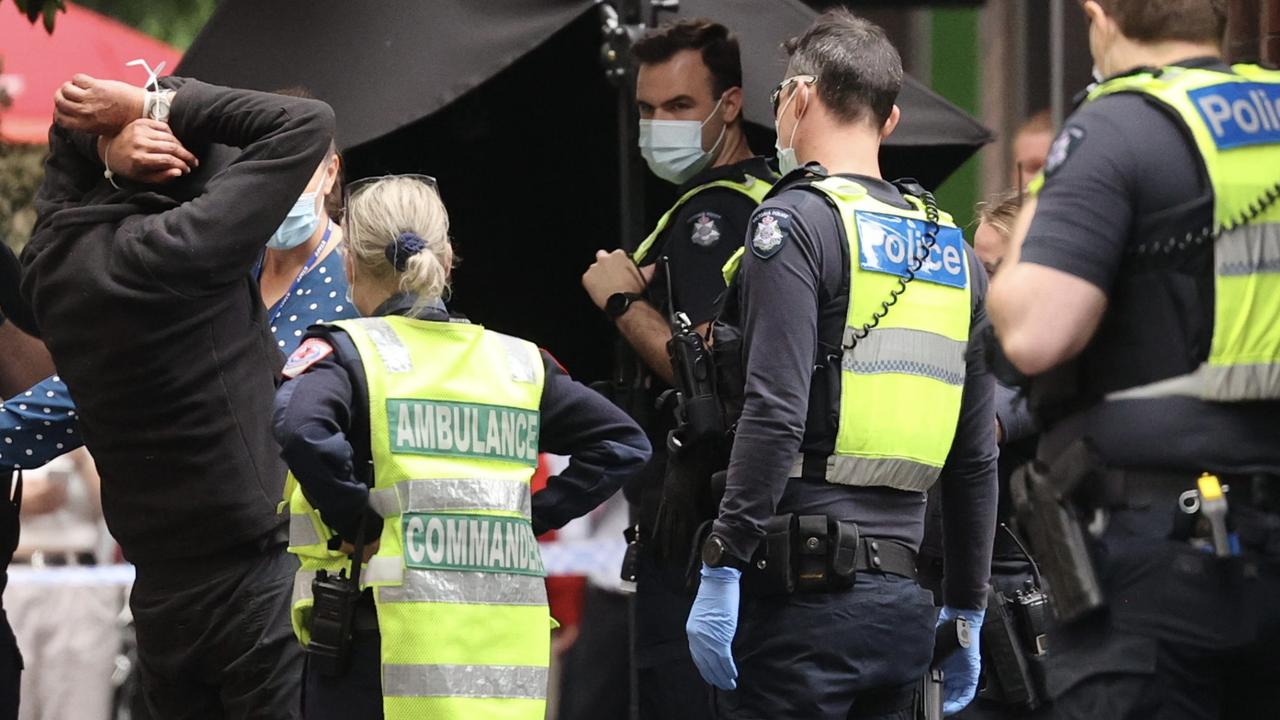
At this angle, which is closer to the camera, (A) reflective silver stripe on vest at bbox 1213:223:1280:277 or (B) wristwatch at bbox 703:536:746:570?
(A) reflective silver stripe on vest at bbox 1213:223:1280:277

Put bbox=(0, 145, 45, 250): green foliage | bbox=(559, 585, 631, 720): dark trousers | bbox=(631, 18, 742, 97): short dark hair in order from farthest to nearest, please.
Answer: bbox=(0, 145, 45, 250): green foliage → bbox=(559, 585, 631, 720): dark trousers → bbox=(631, 18, 742, 97): short dark hair

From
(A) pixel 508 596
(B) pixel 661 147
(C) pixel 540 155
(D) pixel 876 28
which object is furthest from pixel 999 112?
(A) pixel 508 596

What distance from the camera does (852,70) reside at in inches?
159

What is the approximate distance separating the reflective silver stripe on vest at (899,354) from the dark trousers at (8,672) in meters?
2.24

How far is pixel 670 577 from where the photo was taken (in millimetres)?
4918

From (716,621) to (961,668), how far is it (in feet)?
2.42

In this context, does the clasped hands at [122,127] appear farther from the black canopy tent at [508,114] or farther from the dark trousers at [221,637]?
the black canopy tent at [508,114]

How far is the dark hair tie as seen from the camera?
3896 millimetres

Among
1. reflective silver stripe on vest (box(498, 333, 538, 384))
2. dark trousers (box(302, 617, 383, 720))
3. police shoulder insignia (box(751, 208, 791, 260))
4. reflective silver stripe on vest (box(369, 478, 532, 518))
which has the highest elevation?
police shoulder insignia (box(751, 208, 791, 260))

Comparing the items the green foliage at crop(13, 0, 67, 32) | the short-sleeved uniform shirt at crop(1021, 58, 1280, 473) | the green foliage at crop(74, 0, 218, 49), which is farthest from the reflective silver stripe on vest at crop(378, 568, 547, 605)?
the green foliage at crop(74, 0, 218, 49)

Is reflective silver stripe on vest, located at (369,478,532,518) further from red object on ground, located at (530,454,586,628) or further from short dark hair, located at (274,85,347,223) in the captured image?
red object on ground, located at (530,454,586,628)

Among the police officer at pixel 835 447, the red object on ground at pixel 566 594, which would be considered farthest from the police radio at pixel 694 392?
the red object on ground at pixel 566 594

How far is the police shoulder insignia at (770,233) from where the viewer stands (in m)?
3.76

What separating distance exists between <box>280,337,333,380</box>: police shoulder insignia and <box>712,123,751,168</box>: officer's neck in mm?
1746
